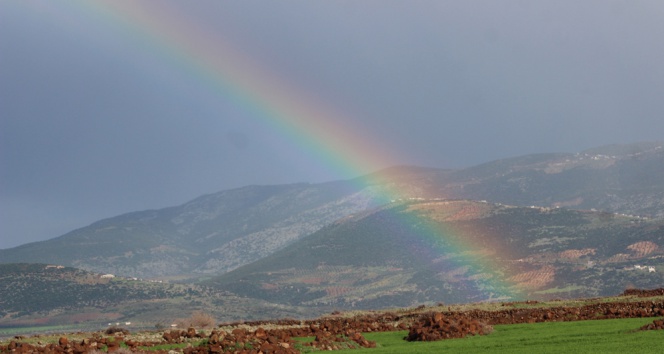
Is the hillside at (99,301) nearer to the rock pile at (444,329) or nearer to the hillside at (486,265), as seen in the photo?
the hillside at (486,265)

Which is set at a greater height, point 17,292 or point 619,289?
point 17,292

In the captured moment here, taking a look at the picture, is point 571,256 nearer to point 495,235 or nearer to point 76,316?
point 495,235

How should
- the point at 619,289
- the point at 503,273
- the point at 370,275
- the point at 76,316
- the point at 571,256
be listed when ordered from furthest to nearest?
the point at 370,275 < the point at 571,256 < the point at 503,273 < the point at 76,316 < the point at 619,289

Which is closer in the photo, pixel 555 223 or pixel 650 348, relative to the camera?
pixel 650 348

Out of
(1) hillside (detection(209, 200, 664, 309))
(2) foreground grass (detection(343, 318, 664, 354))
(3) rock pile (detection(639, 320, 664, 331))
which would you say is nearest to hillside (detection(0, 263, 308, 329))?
(1) hillside (detection(209, 200, 664, 309))

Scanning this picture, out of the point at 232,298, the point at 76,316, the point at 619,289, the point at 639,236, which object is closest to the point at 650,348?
the point at 619,289

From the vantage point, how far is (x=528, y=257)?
155m

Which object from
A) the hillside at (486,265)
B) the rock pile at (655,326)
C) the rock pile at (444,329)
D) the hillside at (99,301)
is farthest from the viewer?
the hillside at (486,265)

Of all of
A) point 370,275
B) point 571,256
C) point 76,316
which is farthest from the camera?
point 370,275

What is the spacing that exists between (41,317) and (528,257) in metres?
93.7

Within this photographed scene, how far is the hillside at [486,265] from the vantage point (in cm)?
12812

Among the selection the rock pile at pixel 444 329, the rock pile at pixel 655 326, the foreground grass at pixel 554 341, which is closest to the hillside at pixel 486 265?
the rock pile at pixel 444 329

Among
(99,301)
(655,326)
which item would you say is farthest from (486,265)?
(655,326)

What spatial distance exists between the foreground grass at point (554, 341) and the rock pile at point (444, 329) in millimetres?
729
